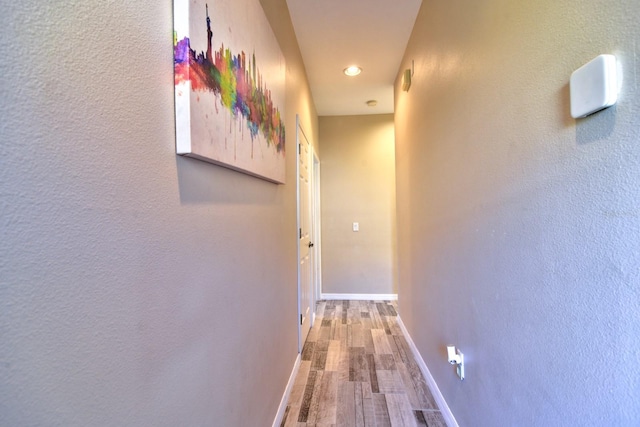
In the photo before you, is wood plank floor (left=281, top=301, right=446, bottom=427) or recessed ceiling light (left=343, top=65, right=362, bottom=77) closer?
wood plank floor (left=281, top=301, right=446, bottom=427)

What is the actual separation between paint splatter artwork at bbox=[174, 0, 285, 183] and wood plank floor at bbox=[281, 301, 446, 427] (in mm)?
1449

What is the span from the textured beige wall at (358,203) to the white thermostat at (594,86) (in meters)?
3.32

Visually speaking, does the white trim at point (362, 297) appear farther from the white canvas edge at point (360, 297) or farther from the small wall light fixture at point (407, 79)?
the small wall light fixture at point (407, 79)

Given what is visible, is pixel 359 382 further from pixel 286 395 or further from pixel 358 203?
pixel 358 203

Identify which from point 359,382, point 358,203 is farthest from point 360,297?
point 359,382

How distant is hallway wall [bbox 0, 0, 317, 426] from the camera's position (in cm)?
38

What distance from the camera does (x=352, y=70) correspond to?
2.87 meters

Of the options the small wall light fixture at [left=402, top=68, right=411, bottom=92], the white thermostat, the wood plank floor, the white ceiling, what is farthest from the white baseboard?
the white ceiling

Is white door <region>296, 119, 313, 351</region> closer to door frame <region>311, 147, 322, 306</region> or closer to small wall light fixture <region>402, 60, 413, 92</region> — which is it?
door frame <region>311, 147, 322, 306</region>

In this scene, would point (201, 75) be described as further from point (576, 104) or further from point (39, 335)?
point (576, 104)

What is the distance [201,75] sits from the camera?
2.49 ft

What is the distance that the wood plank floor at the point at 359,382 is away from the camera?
1707 millimetres

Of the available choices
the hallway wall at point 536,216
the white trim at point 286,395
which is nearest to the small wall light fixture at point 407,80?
the hallway wall at point 536,216

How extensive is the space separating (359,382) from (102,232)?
2065 millimetres
